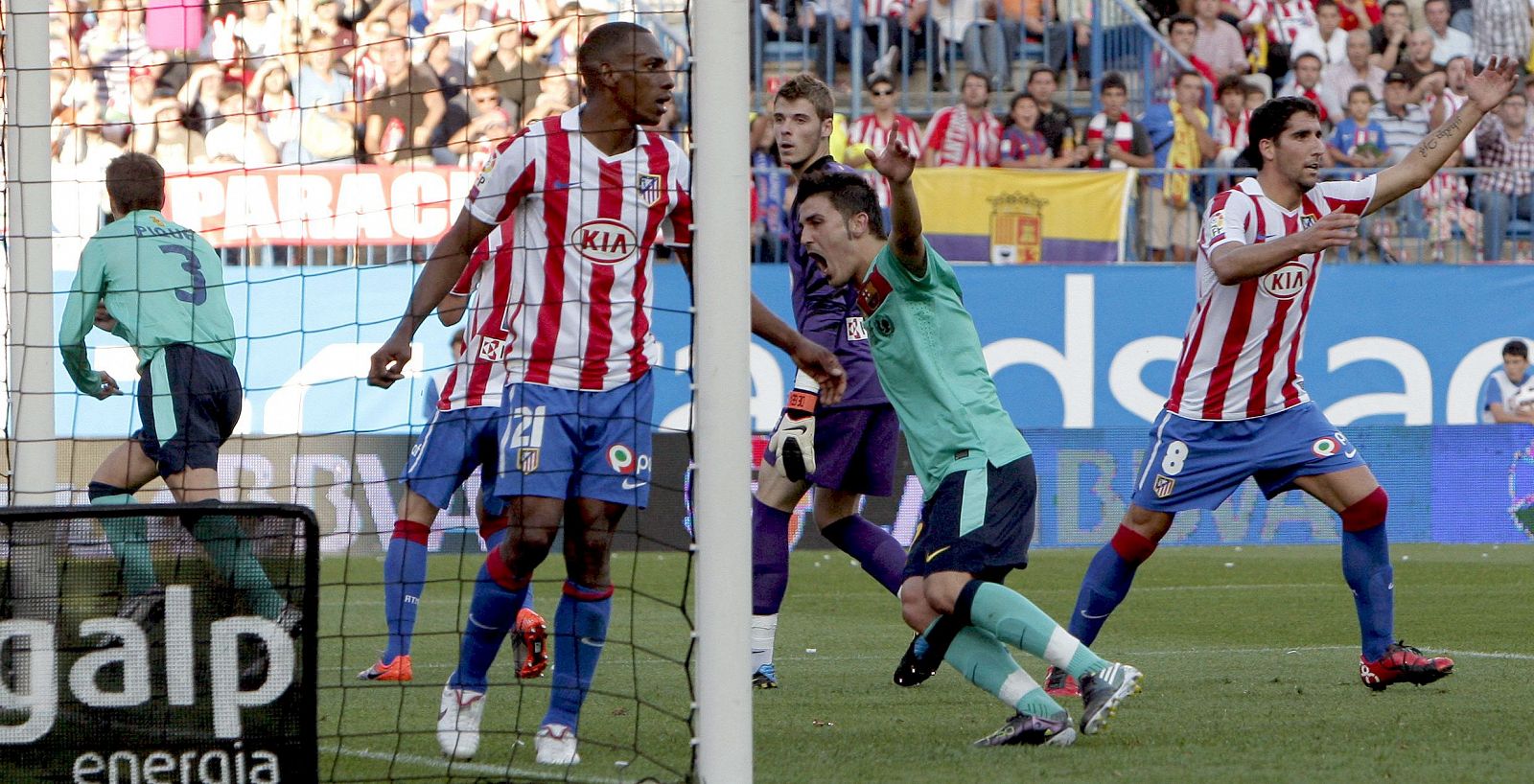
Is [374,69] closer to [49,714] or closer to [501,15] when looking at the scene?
[501,15]

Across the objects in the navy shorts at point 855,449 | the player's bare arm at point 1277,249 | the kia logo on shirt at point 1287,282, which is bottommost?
the navy shorts at point 855,449

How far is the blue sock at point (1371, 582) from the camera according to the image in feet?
20.8

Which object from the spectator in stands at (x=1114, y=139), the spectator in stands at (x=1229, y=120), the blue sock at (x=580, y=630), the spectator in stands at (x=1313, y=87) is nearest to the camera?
the blue sock at (x=580, y=630)

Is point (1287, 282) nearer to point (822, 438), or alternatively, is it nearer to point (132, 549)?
point (822, 438)

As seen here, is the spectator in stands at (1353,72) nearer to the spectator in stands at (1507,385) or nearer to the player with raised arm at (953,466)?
the spectator in stands at (1507,385)

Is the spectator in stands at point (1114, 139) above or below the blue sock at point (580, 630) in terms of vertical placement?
above

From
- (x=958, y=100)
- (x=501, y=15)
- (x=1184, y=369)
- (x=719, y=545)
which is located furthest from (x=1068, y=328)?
(x=719, y=545)

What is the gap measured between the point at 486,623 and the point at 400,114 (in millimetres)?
9602

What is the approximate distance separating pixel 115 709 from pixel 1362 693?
13.0 ft

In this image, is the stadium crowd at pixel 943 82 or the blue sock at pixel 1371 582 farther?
the stadium crowd at pixel 943 82

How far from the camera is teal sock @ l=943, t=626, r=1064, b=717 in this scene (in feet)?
16.6

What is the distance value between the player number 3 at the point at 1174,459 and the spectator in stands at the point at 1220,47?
37.3 feet

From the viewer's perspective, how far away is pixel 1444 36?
1777cm

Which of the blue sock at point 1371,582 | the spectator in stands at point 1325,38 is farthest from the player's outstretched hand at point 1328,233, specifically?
the spectator in stands at point 1325,38
